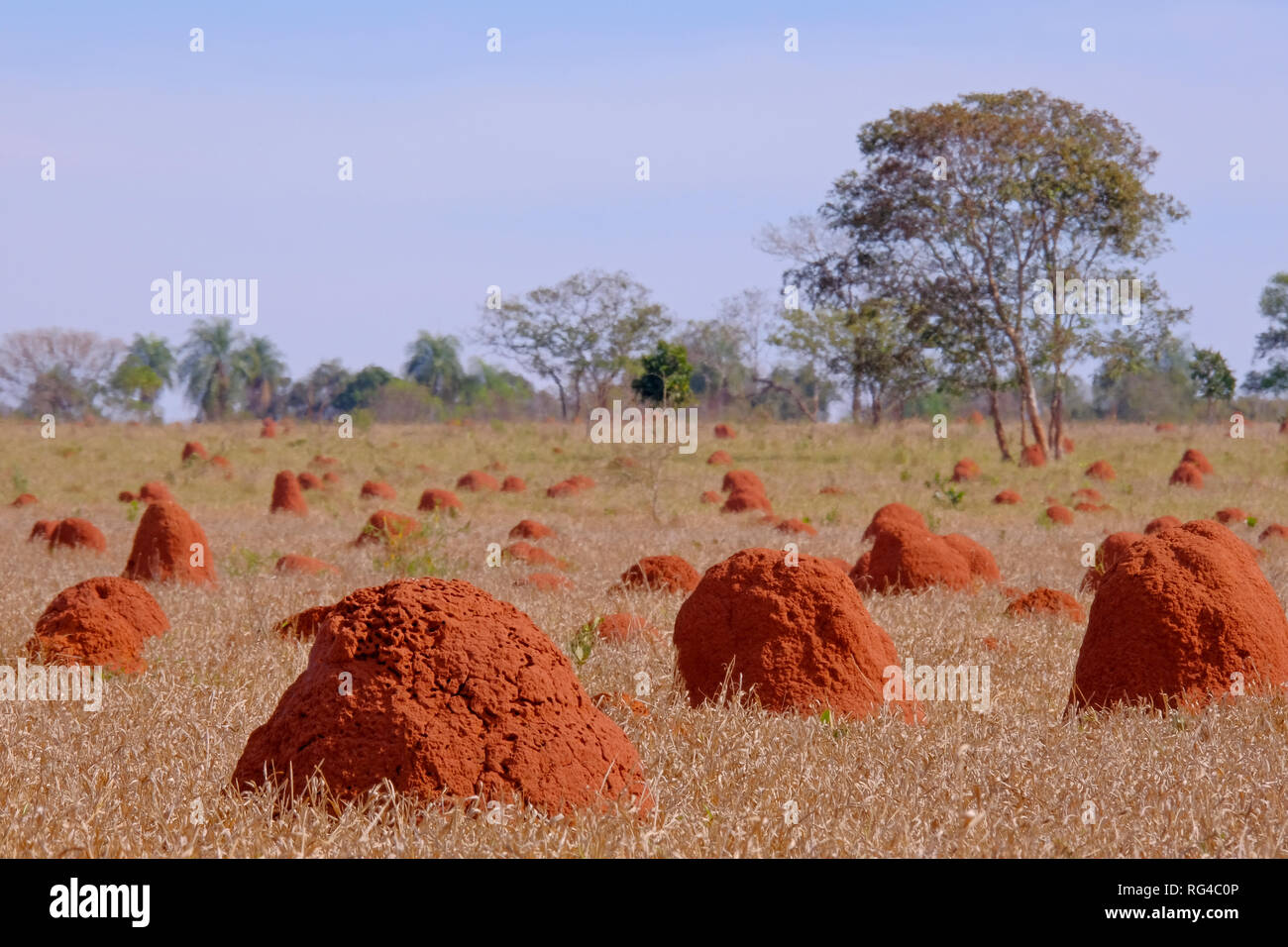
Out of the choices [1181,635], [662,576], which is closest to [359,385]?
[662,576]

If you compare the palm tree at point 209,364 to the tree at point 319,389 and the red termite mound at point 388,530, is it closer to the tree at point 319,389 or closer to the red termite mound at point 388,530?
the tree at point 319,389

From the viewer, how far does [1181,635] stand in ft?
18.0

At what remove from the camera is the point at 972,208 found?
2664 cm

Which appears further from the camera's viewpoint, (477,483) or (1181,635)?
(477,483)

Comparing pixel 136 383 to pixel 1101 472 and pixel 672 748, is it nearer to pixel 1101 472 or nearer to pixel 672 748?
pixel 1101 472

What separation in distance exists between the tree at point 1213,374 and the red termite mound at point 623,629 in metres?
41.5

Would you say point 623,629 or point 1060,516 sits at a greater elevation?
point 1060,516

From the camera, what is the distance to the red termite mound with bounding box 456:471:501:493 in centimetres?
2141

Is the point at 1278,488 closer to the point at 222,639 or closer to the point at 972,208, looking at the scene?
the point at 972,208

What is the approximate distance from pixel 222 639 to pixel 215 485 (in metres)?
15.6

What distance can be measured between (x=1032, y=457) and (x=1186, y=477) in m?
3.70

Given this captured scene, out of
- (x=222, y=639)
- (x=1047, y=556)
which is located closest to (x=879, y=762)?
(x=222, y=639)

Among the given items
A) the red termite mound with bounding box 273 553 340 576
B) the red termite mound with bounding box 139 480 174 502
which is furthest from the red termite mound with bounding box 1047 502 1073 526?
the red termite mound with bounding box 139 480 174 502

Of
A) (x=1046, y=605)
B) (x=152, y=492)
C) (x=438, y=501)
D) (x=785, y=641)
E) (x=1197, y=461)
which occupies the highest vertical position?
(x=1197, y=461)
